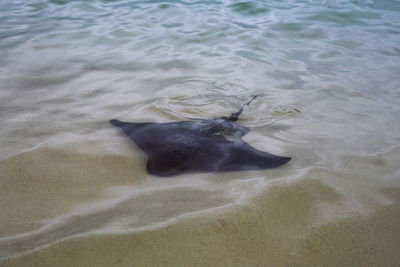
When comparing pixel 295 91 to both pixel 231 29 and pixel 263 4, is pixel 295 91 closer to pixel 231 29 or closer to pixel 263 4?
pixel 231 29

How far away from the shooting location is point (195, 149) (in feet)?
9.17

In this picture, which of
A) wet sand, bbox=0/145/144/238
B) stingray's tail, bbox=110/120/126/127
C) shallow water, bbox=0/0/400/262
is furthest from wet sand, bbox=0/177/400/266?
stingray's tail, bbox=110/120/126/127

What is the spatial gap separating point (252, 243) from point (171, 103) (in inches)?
110

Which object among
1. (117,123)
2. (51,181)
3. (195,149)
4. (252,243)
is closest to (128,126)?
(117,123)

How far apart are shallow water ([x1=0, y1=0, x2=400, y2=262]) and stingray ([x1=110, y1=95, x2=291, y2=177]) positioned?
0.34 feet

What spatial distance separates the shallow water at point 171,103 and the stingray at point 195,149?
104 mm

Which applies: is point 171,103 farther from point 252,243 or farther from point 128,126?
point 252,243

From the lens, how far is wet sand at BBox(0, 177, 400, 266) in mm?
1762

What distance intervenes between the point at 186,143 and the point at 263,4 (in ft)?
32.5

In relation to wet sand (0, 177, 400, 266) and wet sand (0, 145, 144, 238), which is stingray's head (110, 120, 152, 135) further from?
wet sand (0, 177, 400, 266)

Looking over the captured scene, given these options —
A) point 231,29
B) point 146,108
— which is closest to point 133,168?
point 146,108

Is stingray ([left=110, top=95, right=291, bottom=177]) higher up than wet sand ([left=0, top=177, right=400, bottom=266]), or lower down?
higher up

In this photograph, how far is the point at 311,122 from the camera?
3.91m

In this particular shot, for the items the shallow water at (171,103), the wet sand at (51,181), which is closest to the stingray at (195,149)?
the shallow water at (171,103)
